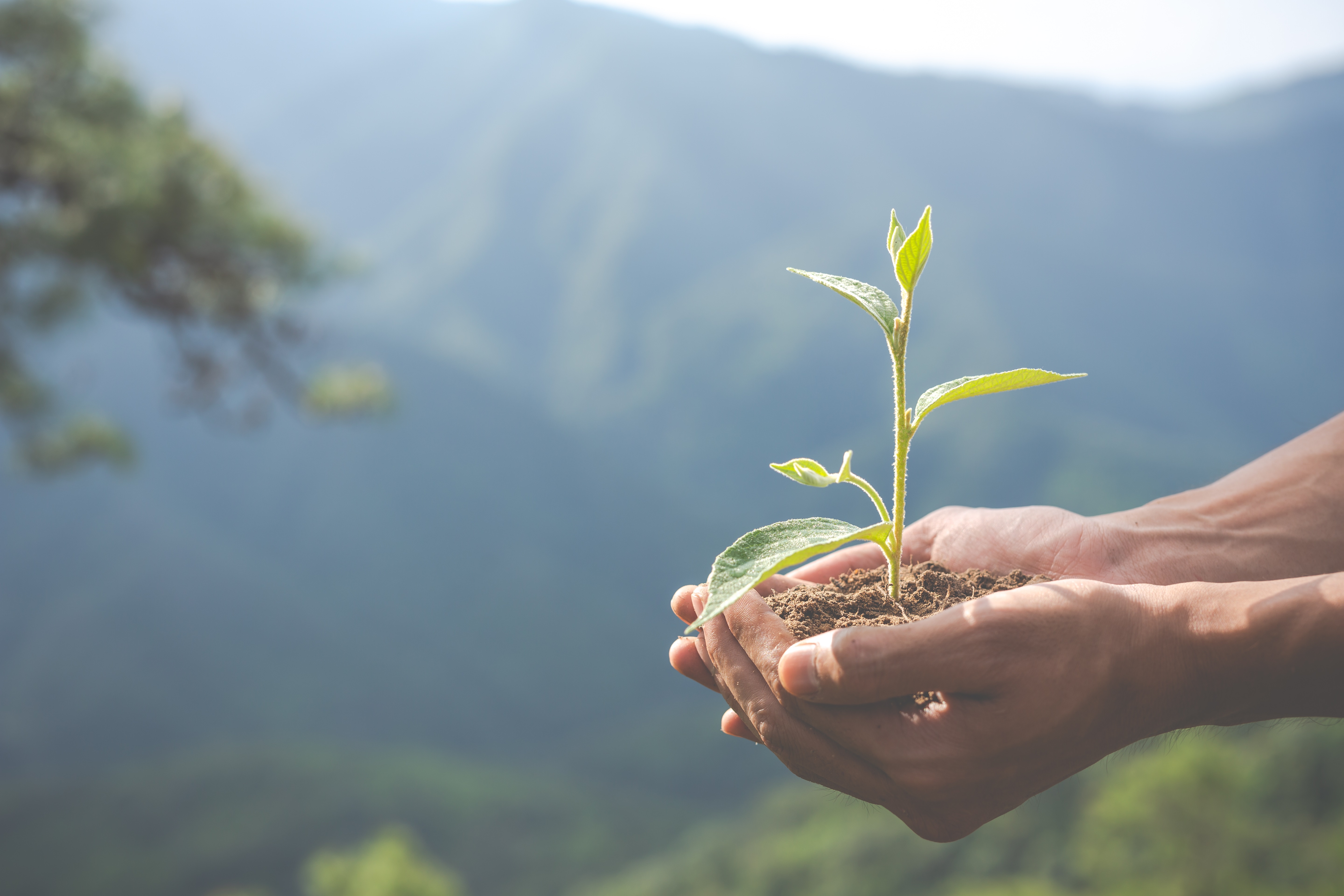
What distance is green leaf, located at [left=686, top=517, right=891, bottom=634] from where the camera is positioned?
1.43 metres

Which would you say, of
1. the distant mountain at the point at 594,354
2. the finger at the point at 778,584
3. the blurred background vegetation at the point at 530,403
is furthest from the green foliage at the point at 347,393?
the distant mountain at the point at 594,354

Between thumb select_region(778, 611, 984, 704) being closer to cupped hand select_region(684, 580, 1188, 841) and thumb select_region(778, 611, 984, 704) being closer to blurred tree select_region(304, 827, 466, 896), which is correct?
cupped hand select_region(684, 580, 1188, 841)

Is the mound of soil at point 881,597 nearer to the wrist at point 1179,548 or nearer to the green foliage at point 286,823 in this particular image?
the wrist at point 1179,548

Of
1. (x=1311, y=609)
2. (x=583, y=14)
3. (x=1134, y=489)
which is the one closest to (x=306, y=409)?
(x=1311, y=609)

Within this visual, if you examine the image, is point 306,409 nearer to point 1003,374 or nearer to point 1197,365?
point 1003,374

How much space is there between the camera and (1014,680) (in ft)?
5.06

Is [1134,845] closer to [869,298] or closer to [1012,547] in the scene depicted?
[1012,547]

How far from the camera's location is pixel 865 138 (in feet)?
464

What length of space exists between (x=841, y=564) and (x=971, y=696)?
911 millimetres

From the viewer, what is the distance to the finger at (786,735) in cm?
171

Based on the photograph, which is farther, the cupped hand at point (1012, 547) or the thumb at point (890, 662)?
the cupped hand at point (1012, 547)

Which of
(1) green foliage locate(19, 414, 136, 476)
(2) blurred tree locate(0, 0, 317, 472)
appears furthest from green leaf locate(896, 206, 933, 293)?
(1) green foliage locate(19, 414, 136, 476)

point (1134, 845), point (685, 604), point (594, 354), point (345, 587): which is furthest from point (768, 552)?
point (594, 354)

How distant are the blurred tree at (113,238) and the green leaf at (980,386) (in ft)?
18.1
